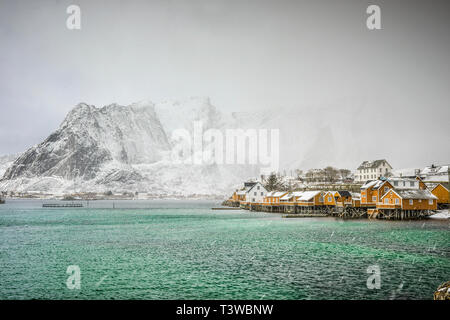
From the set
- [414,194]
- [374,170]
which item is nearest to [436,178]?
[414,194]

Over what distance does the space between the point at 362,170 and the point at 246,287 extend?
114 metres

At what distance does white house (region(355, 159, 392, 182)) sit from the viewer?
11611 centimetres

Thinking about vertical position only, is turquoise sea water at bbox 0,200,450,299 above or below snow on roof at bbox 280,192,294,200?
below

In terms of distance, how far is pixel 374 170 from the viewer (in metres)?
118

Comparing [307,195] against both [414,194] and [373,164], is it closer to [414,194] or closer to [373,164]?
[414,194]

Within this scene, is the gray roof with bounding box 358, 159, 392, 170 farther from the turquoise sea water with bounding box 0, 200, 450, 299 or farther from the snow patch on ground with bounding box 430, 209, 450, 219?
the turquoise sea water with bounding box 0, 200, 450, 299

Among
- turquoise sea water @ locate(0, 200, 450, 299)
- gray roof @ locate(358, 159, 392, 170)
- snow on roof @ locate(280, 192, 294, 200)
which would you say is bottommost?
turquoise sea water @ locate(0, 200, 450, 299)

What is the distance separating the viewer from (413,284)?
65.2 feet

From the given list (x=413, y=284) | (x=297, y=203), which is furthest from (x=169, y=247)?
(x=297, y=203)

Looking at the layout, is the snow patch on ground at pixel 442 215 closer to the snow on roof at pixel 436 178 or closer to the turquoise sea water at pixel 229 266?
the snow on roof at pixel 436 178

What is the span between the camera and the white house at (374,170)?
116113mm

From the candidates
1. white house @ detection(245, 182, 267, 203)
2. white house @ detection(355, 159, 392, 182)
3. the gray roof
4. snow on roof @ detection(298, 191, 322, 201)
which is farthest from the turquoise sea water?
the gray roof
